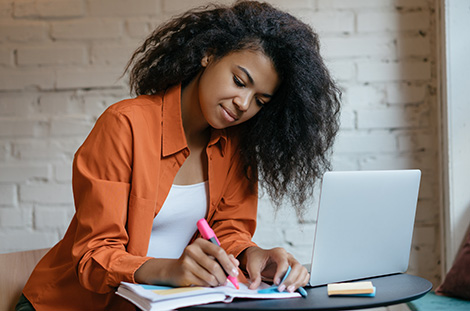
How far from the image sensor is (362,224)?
1009 mm

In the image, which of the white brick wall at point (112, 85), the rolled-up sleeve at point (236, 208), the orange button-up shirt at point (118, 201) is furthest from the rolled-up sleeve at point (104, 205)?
the white brick wall at point (112, 85)

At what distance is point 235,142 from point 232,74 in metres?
0.28

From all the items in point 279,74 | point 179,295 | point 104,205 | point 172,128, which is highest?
point 279,74

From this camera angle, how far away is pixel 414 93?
2082 millimetres

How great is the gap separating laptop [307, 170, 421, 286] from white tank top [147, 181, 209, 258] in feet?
1.47

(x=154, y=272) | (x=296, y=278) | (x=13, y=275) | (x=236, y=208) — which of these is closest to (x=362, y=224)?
(x=296, y=278)

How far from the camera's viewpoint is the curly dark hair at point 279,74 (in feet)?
4.31

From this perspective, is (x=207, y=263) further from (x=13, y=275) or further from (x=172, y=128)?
(x=13, y=275)

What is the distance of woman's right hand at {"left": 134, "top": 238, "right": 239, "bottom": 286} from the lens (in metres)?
0.91

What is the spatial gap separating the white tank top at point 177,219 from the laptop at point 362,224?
447 millimetres

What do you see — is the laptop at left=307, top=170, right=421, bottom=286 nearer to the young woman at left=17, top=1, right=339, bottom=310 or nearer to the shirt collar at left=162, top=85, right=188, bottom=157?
the young woman at left=17, top=1, right=339, bottom=310

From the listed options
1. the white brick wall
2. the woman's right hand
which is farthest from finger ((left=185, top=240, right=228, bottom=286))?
the white brick wall

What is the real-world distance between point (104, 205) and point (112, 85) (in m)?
1.04

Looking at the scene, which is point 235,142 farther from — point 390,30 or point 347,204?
point 390,30
